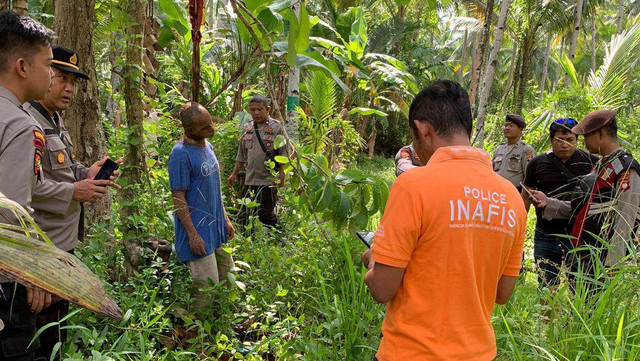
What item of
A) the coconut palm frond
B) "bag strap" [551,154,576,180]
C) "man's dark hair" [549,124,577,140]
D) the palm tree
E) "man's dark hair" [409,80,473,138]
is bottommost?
"bag strap" [551,154,576,180]

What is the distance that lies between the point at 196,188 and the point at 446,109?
7.12 ft

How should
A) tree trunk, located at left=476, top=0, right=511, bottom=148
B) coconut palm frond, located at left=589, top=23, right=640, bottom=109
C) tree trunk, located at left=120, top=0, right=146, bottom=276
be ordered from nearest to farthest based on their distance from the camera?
tree trunk, located at left=120, top=0, right=146, bottom=276 < tree trunk, located at left=476, top=0, right=511, bottom=148 < coconut palm frond, located at left=589, top=23, right=640, bottom=109

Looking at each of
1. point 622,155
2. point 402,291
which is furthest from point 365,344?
point 622,155

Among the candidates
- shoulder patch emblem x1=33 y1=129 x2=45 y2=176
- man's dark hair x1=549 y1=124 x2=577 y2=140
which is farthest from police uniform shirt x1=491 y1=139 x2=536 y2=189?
shoulder patch emblem x1=33 y1=129 x2=45 y2=176

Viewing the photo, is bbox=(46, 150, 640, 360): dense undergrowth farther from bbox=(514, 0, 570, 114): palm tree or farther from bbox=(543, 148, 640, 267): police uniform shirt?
bbox=(514, 0, 570, 114): palm tree

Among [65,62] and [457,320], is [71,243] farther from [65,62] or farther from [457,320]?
[457,320]

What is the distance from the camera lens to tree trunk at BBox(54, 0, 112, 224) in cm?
345

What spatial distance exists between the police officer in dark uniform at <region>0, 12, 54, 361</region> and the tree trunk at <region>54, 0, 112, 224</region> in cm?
157

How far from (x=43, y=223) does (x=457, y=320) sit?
202cm

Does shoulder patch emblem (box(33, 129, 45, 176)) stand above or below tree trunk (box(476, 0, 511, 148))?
below

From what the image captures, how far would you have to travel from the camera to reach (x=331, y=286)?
356 cm

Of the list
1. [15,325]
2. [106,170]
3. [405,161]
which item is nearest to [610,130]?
[405,161]

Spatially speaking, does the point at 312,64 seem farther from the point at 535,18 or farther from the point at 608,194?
the point at 535,18

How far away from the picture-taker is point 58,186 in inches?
88.1
